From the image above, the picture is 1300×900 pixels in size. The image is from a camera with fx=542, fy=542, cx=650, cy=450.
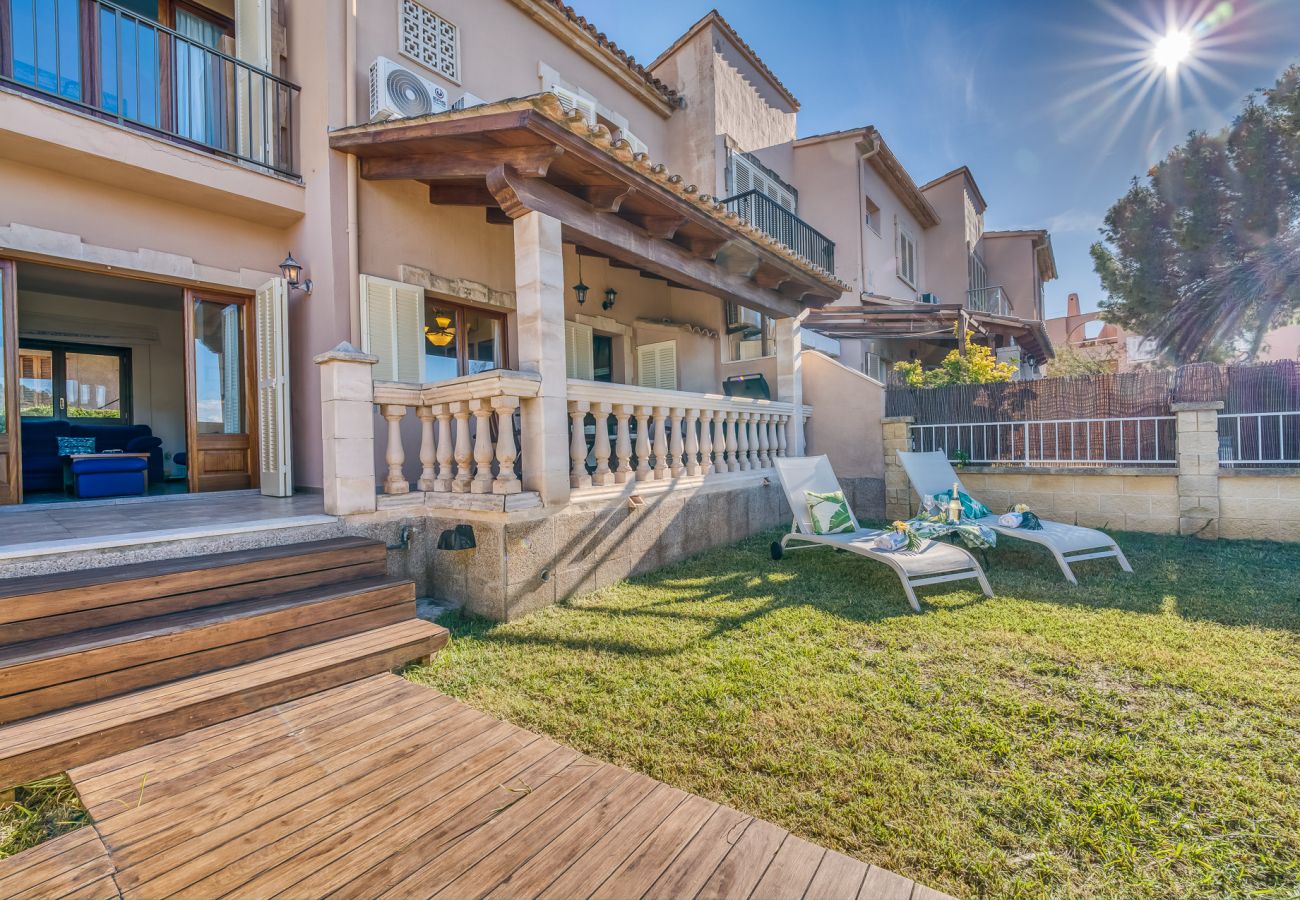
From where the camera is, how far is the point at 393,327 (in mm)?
5766

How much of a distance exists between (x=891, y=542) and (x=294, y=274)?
6.43 metres

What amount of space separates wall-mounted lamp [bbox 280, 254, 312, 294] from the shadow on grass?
402cm

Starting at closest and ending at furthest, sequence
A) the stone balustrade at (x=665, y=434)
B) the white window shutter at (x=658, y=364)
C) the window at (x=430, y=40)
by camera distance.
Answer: the stone balustrade at (x=665, y=434), the window at (x=430, y=40), the white window shutter at (x=658, y=364)

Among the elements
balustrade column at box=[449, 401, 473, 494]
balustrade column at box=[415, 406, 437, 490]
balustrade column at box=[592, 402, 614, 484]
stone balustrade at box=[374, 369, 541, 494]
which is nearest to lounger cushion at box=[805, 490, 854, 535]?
balustrade column at box=[592, 402, 614, 484]

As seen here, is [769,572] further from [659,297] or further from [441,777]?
[659,297]

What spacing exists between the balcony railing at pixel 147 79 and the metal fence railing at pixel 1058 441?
8812mm

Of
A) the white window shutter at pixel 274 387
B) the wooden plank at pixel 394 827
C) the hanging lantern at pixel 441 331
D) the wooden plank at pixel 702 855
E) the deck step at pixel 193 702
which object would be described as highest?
the hanging lantern at pixel 441 331

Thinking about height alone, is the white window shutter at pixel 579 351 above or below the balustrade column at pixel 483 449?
above

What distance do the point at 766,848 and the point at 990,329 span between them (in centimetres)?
1298

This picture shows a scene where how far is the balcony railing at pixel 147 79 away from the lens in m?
4.82

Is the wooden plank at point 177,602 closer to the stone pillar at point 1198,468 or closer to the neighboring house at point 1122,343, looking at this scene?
the stone pillar at point 1198,468

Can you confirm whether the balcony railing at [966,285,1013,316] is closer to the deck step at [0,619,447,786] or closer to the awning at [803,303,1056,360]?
the awning at [803,303,1056,360]

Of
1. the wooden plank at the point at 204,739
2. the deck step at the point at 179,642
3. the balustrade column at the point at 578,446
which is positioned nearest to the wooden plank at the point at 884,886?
the wooden plank at the point at 204,739

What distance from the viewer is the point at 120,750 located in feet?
7.23
